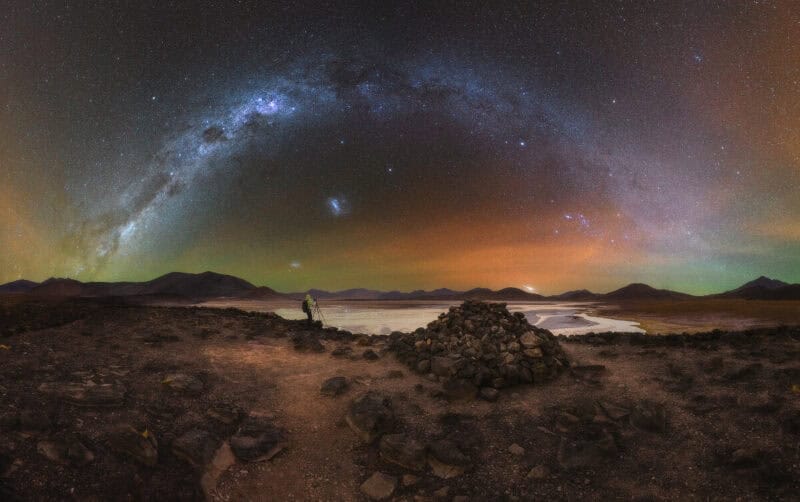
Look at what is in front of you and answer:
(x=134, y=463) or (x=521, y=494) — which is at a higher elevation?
(x=134, y=463)

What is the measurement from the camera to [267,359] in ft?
47.1

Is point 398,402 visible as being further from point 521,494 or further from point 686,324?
point 686,324

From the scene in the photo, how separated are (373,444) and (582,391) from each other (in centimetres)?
670

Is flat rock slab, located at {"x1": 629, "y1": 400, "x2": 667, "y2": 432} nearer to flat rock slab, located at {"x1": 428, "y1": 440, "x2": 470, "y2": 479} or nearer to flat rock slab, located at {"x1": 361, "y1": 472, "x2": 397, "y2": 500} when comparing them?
flat rock slab, located at {"x1": 428, "y1": 440, "x2": 470, "y2": 479}

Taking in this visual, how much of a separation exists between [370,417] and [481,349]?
547 cm

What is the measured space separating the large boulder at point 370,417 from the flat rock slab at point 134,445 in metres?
4.29

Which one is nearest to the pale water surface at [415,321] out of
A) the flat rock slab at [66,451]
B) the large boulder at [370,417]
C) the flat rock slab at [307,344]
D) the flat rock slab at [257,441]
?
the flat rock slab at [307,344]

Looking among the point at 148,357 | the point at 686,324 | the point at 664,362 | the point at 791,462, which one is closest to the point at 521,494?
the point at 791,462

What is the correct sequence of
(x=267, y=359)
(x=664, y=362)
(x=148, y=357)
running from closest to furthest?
(x=148, y=357)
(x=664, y=362)
(x=267, y=359)

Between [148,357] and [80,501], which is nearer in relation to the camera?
[80,501]

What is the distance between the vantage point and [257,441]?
866cm

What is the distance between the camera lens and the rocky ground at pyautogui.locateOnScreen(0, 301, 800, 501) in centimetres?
725

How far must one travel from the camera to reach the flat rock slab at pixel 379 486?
766 cm

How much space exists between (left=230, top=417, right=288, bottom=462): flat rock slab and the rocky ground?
0.14ft
